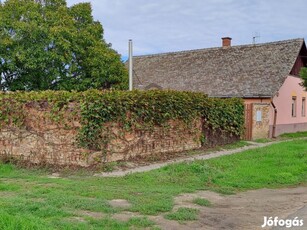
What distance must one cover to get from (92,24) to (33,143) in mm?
12092

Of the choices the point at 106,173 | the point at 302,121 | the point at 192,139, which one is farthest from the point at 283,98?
the point at 106,173

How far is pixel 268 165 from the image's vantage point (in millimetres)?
11875

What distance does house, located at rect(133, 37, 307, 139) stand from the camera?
76.1ft

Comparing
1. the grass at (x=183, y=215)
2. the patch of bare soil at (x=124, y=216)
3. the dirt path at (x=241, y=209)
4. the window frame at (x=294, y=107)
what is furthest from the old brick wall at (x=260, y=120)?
the patch of bare soil at (x=124, y=216)

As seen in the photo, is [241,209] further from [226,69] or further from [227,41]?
[227,41]

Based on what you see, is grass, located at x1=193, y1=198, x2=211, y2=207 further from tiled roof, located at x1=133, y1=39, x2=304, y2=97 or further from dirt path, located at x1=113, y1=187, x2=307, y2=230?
tiled roof, located at x1=133, y1=39, x2=304, y2=97

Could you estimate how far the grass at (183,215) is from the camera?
6.31 m

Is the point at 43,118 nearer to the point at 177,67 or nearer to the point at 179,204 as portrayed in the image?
the point at 179,204

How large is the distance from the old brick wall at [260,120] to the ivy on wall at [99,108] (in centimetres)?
737

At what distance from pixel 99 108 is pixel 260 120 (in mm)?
12829

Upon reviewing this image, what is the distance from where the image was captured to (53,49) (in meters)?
19.4

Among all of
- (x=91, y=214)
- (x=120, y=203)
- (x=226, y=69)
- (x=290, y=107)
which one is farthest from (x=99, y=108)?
(x=290, y=107)

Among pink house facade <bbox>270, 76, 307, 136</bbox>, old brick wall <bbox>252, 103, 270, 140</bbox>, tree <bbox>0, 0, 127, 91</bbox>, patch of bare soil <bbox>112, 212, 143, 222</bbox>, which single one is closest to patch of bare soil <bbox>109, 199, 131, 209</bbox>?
patch of bare soil <bbox>112, 212, 143, 222</bbox>

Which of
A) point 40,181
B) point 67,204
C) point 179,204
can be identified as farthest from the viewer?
point 40,181
